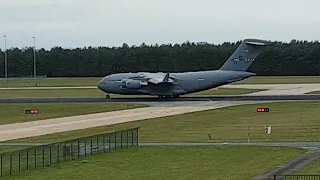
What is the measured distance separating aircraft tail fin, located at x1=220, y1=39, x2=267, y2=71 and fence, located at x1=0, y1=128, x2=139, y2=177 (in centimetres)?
5393

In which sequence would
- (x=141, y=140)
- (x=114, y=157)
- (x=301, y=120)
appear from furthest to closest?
(x=301, y=120) → (x=141, y=140) → (x=114, y=157)

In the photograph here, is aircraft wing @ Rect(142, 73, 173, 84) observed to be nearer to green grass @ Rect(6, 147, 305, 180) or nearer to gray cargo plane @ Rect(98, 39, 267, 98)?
gray cargo plane @ Rect(98, 39, 267, 98)

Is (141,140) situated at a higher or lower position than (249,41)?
lower

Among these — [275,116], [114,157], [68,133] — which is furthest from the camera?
[275,116]

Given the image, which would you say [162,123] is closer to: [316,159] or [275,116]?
[275,116]

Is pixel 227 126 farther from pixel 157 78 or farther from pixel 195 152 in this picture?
pixel 157 78

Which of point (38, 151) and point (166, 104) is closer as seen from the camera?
point (38, 151)

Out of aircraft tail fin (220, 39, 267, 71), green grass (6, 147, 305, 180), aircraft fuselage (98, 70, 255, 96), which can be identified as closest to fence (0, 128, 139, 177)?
green grass (6, 147, 305, 180)

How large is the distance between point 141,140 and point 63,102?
4212 centimetres

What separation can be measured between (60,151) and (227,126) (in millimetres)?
21791

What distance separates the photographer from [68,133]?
62281 millimetres

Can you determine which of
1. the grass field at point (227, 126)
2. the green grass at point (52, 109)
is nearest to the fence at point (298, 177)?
the grass field at point (227, 126)

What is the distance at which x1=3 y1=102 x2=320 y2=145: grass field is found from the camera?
5731 cm

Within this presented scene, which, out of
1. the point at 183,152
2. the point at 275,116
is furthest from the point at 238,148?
the point at 275,116
